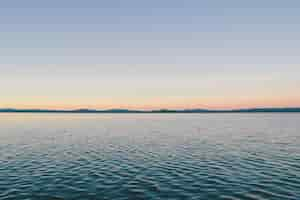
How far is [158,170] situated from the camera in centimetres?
3197

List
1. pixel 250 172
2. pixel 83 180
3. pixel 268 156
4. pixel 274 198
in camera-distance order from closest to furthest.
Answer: pixel 274 198 → pixel 83 180 → pixel 250 172 → pixel 268 156

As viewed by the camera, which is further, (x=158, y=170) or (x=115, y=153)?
(x=115, y=153)

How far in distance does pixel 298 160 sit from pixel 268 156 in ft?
15.5

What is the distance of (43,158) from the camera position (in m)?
39.6

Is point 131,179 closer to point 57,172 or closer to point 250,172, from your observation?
point 57,172

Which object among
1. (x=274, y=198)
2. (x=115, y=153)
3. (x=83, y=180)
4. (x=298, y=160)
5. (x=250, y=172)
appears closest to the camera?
(x=274, y=198)

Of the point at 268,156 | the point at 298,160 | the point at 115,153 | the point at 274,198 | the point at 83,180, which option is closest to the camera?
the point at 274,198

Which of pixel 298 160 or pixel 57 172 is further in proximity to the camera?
pixel 298 160

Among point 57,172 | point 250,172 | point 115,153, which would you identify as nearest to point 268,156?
point 250,172

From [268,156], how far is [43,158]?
40488 mm

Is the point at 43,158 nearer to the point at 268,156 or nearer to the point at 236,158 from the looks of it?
the point at 236,158

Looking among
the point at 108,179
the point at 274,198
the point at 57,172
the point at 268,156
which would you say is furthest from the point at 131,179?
the point at 268,156

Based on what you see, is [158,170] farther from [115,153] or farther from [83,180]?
[115,153]

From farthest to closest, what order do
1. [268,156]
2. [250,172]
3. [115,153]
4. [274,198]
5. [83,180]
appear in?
[115,153], [268,156], [250,172], [83,180], [274,198]
